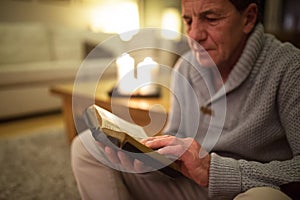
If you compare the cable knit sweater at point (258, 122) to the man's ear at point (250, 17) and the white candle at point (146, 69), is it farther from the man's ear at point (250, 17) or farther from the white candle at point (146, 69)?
the white candle at point (146, 69)

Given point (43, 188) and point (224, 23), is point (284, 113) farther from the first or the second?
point (43, 188)

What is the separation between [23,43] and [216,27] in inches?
95.4

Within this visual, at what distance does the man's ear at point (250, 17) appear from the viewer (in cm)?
55

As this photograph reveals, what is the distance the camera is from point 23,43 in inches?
102

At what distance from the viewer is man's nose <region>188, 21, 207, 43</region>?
0.57 m

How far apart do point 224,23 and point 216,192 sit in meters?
0.32

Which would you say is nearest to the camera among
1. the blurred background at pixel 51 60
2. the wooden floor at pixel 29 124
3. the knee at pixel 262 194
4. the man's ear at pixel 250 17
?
the knee at pixel 262 194

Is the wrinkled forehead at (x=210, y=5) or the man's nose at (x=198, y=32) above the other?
the wrinkled forehead at (x=210, y=5)

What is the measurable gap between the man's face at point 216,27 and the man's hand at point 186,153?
0.21m

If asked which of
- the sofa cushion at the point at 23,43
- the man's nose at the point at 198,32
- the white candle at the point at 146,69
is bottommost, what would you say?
the sofa cushion at the point at 23,43

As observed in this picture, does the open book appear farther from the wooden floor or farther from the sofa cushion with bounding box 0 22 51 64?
the sofa cushion with bounding box 0 22 51 64

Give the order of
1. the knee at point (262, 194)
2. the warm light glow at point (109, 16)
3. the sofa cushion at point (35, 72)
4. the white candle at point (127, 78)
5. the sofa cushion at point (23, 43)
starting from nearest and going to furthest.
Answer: the knee at point (262, 194) → the white candle at point (127, 78) → the sofa cushion at point (35, 72) → the sofa cushion at point (23, 43) → the warm light glow at point (109, 16)

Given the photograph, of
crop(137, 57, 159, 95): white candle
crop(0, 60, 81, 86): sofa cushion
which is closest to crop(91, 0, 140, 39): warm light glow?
crop(0, 60, 81, 86): sofa cushion

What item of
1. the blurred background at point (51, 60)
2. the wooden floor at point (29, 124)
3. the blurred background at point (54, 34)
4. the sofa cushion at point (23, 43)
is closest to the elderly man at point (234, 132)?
the blurred background at point (51, 60)
